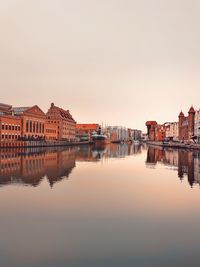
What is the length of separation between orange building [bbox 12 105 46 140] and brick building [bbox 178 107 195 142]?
7545cm

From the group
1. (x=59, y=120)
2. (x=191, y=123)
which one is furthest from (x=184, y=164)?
(x=191, y=123)

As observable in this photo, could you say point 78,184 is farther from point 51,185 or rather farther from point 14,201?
point 14,201

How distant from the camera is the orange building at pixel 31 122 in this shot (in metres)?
113

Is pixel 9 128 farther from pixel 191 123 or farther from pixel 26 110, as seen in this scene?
pixel 191 123

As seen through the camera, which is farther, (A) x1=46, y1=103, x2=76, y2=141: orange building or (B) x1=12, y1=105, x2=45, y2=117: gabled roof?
(A) x1=46, y1=103, x2=76, y2=141: orange building

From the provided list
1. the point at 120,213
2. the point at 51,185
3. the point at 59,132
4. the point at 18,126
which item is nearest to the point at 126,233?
the point at 120,213

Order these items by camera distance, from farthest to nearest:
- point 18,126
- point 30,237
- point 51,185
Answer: point 18,126, point 51,185, point 30,237

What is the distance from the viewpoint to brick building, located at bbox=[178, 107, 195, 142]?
152 metres

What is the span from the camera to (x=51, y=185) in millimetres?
26641

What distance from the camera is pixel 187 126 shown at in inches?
6609

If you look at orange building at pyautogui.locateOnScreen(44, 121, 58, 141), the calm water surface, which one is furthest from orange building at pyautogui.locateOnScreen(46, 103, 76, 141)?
the calm water surface

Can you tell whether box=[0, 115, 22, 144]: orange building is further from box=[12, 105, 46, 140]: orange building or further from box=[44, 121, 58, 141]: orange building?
box=[44, 121, 58, 141]: orange building

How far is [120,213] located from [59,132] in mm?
134115

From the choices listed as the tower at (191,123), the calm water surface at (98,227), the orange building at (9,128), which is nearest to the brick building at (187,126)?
the tower at (191,123)
